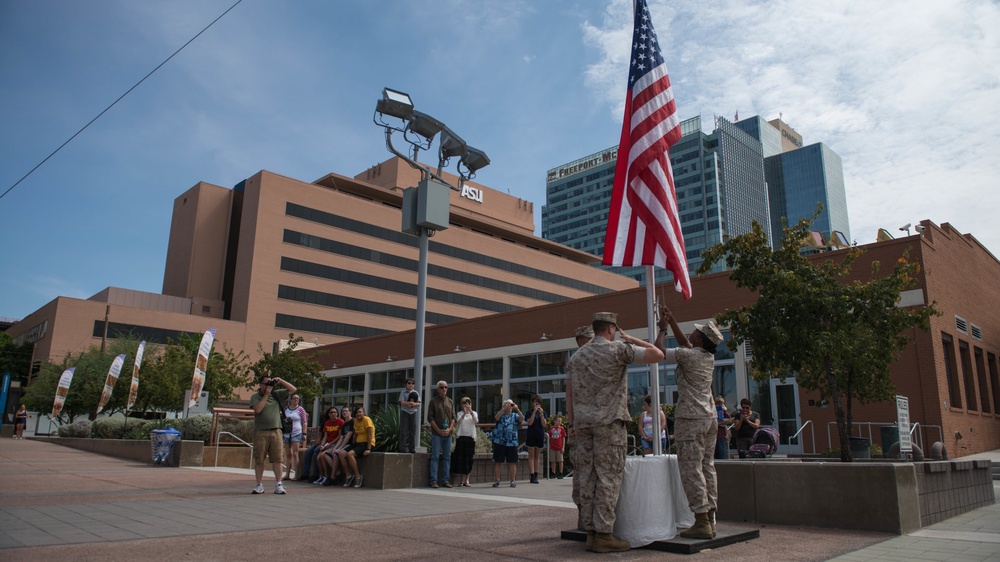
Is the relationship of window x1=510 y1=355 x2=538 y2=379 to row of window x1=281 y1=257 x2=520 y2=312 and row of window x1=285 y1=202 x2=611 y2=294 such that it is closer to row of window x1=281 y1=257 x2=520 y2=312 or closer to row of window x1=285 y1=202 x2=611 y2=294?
row of window x1=285 y1=202 x2=611 y2=294

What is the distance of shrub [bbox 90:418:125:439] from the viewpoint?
79.2ft

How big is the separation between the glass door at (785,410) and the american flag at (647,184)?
15.7m

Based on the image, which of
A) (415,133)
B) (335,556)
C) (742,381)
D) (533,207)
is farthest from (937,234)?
(533,207)

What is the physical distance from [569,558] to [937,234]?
69.2 ft

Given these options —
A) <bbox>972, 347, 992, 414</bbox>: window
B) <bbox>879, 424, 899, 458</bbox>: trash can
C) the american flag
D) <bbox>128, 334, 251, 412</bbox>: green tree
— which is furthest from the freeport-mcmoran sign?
the american flag

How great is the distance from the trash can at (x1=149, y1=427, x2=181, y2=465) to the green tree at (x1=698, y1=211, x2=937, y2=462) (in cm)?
1390

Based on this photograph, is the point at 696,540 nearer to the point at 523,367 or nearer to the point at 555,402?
the point at 555,402

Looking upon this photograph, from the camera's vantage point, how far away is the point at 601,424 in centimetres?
584

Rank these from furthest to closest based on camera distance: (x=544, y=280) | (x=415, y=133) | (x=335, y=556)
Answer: (x=544, y=280) → (x=415, y=133) → (x=335, y=556)

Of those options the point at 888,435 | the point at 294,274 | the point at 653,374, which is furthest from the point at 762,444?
the point at 294,274

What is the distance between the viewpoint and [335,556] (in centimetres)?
543

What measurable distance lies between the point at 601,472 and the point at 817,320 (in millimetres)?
7513

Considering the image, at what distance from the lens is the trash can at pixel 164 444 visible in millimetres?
17766

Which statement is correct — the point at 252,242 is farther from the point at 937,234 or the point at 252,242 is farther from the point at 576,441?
the point at 576,441
